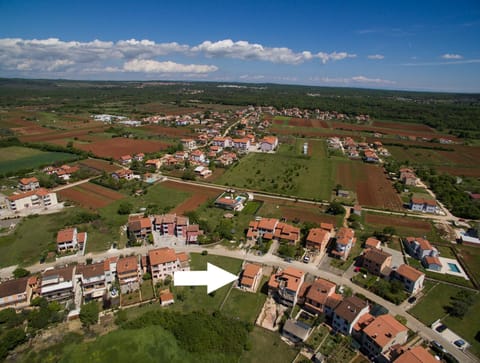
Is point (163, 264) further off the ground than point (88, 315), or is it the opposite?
point (163, 264)

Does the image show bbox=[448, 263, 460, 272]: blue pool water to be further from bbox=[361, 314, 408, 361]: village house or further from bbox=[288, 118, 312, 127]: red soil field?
bbox=[288, 118, 312, 127]: red soil field

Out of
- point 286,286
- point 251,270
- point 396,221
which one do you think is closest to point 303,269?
point 286,286

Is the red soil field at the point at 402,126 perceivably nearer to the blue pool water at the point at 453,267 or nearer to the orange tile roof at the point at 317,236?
the blue pool water at the point at 453,267

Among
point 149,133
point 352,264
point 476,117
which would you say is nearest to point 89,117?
point 149,133

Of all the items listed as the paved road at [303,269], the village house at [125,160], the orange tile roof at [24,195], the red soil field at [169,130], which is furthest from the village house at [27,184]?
the red soil field at [169,130]

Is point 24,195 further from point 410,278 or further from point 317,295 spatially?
point 410,278

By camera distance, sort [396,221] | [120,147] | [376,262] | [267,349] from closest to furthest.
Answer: [267,349]
[376,262]
[396,221]
[120,147]
